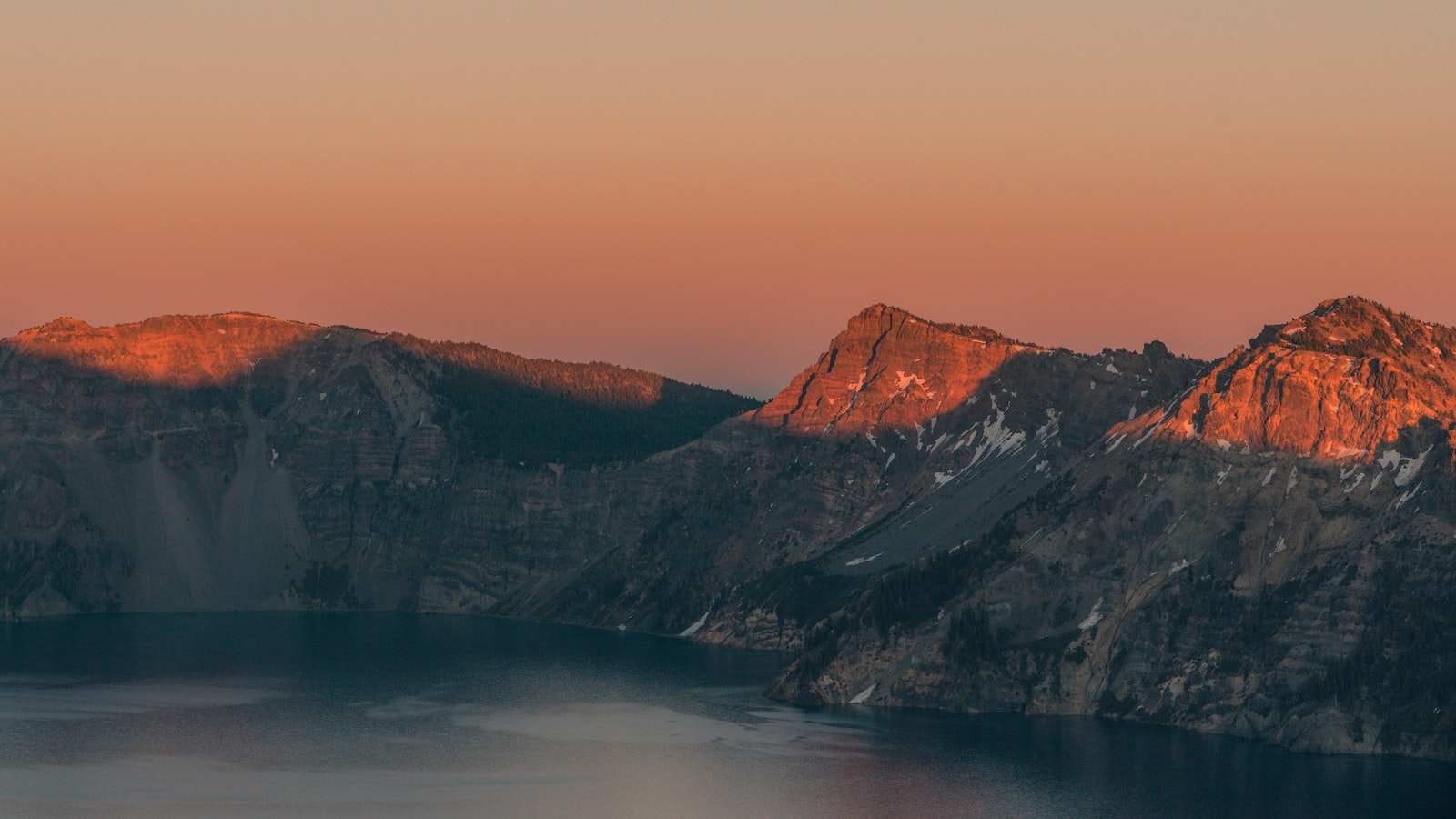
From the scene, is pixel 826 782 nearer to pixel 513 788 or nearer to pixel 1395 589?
pixel 513 788

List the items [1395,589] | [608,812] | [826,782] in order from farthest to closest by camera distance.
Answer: [1395,589], [826,782], [608,812]

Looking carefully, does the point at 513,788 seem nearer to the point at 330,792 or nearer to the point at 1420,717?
the point at 330,792

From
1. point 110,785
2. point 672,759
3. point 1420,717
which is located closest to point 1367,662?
point 1420,717

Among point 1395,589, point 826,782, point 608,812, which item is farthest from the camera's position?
point 1395,589

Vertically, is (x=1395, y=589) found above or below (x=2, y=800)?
above

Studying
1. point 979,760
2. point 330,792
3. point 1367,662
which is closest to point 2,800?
point 330,792

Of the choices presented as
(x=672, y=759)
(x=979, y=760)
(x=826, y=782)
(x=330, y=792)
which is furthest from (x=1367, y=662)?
(x=330, y=792)

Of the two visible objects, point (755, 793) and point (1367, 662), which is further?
point (1367, 662)

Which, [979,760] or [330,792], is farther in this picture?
[979,760]

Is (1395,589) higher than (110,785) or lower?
higher
